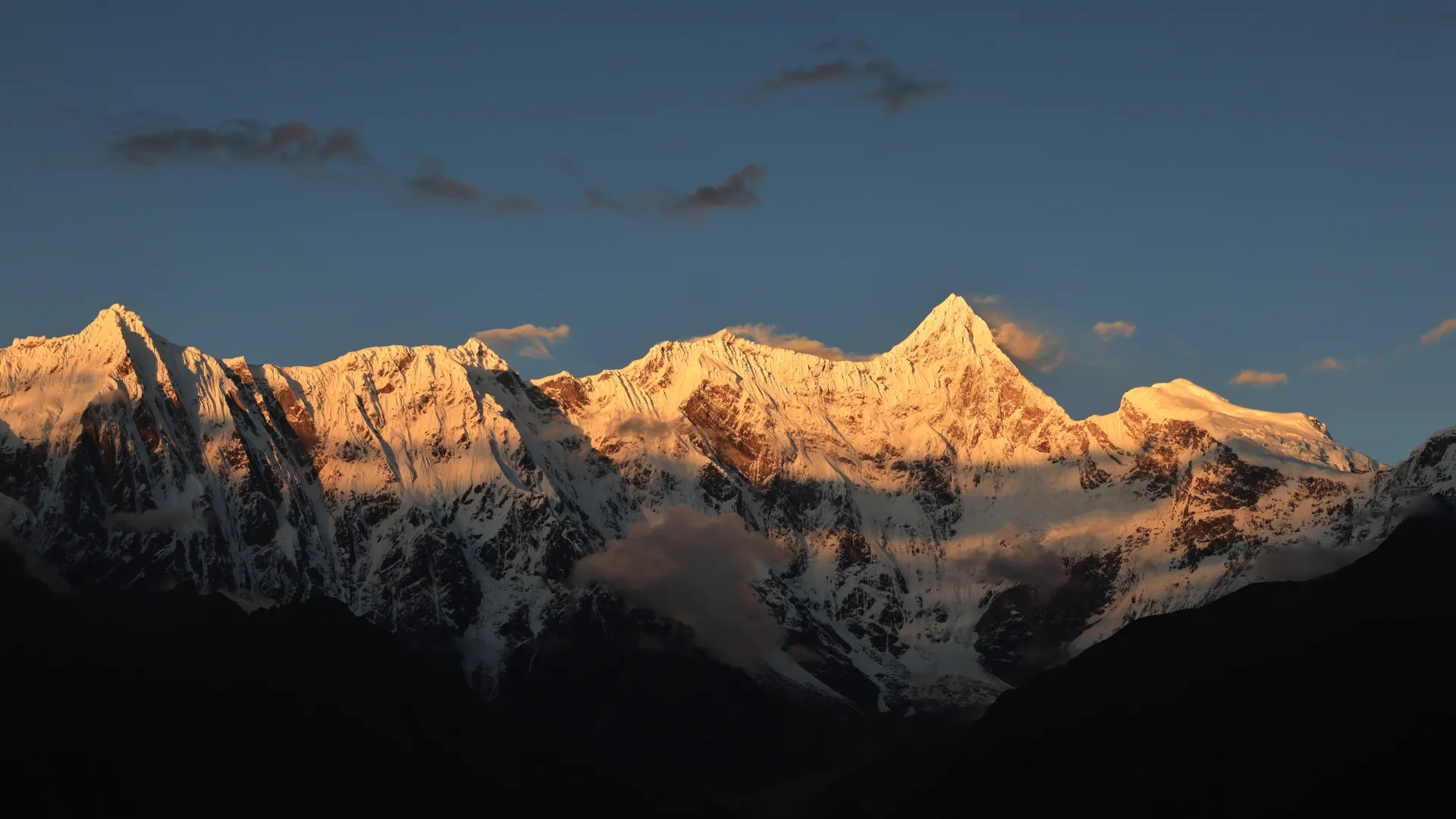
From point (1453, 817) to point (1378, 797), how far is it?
8.41 metres

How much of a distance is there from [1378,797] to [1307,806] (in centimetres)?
698

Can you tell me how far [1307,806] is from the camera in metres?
200

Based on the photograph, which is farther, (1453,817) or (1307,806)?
(1307,806)

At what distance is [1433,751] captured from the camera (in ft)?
646

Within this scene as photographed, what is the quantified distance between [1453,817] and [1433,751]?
404 inches

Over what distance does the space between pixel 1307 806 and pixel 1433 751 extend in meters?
11.7

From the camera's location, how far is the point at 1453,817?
18750 cm

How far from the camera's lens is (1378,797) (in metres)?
195
